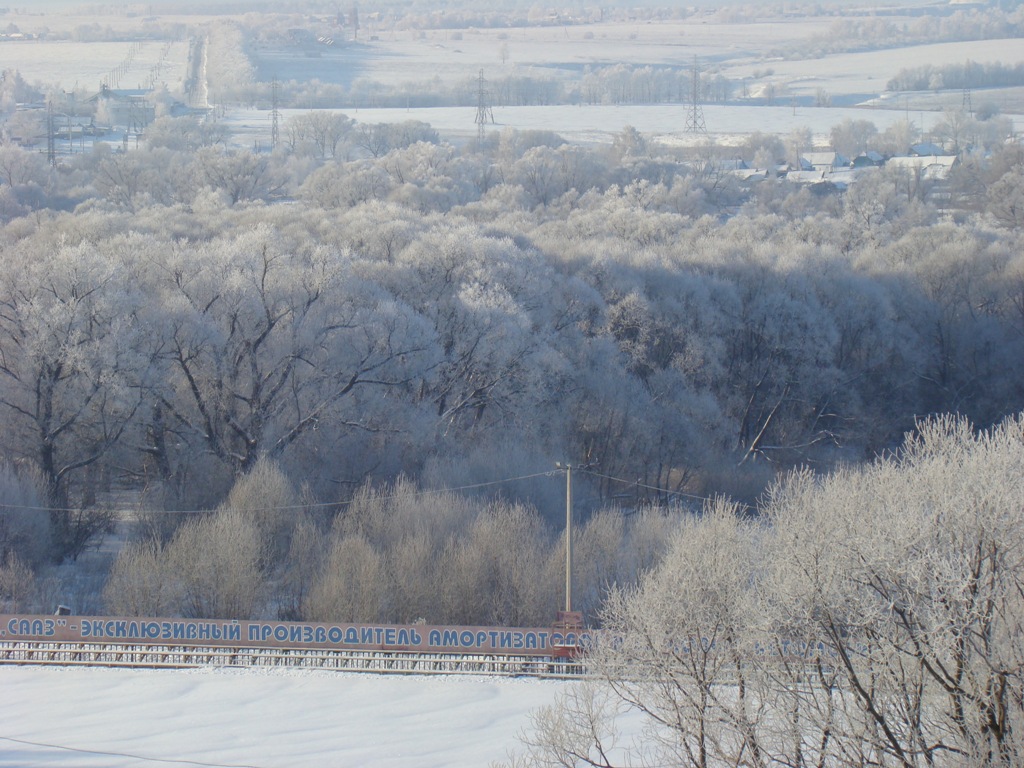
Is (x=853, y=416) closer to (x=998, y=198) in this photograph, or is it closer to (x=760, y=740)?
(x=760, y=740)

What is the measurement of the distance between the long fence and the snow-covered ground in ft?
0.78


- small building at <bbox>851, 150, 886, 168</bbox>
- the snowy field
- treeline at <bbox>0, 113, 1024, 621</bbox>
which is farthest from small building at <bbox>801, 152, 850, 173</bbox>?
treeline at <bbox>0, 113, 1024, 621</bbox>

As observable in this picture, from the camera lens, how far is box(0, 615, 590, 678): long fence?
11.8 metres

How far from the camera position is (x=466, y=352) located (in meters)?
21.0

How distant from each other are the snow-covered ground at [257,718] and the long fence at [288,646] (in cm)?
24

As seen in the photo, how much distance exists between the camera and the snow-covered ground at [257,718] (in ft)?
32.7

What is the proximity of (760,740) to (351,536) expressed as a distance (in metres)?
7.80

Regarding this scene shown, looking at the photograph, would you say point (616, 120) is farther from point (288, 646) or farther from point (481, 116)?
point (288, 646)

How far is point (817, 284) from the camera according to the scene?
26.6 m

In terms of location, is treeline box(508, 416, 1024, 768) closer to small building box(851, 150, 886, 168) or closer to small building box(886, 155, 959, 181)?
small building box(886, 155, 959, 181)

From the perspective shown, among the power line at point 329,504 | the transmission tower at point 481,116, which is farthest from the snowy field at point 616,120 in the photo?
the power line at point 329,504

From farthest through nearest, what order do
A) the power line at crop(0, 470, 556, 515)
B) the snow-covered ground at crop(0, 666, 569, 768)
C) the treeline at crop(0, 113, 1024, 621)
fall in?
1. the treeline at crop(0, 113, 1024, 621)
2. the power line at crop(0, 470, 556, 515)
3. the snow-covered ground at crop(0, 666, 569, 768)

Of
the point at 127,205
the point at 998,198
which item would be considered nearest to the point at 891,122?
the point at 998,198

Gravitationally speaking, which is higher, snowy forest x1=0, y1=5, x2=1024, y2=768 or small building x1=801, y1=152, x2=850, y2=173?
small building x1=801, y1=152, x2=850, y2=173
